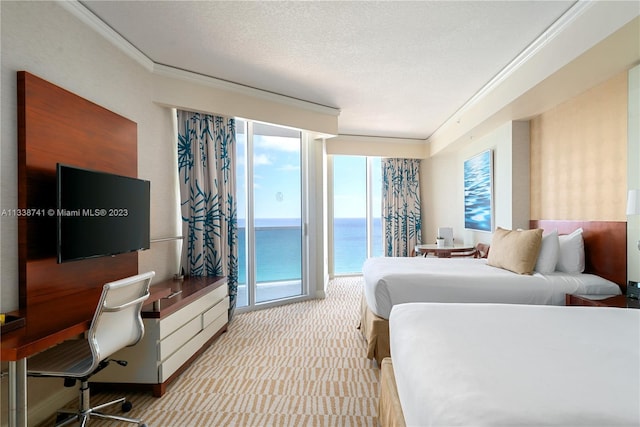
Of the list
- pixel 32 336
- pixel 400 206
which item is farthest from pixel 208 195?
pixel 400 206

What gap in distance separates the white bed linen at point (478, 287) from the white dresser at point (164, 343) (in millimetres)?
1575

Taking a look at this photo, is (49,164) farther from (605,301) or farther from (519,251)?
(605,301)

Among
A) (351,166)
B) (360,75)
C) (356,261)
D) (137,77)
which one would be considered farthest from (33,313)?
(356,261)

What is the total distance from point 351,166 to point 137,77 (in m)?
4.64

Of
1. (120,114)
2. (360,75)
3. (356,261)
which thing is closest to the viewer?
(120,114)

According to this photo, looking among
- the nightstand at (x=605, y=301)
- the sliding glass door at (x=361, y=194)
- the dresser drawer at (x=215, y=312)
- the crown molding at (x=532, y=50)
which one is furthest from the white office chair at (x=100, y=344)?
the sliding glass door at (x=361, y=194)

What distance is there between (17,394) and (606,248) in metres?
4.03

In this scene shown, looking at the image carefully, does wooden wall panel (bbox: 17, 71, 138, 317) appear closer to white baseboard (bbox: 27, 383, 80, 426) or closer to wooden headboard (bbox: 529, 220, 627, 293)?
white baseboard (bbox: 27, 383, 80, 426)

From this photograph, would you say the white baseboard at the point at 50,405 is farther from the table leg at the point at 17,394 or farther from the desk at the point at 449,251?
the desk at the point at 449,251

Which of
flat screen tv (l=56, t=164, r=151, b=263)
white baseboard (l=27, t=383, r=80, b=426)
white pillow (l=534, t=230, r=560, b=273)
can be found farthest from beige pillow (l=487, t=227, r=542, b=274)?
white baseboard (l=27, t=383, r=80, b=426)

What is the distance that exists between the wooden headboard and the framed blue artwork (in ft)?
4.70

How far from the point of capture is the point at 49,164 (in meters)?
2.03

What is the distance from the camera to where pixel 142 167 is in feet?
10.1

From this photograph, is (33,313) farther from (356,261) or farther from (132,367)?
(356,261)
